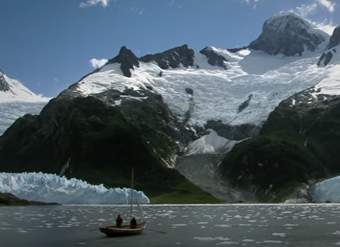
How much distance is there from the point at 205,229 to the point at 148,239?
25.6 m

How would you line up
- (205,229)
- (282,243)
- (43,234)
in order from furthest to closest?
(205,229), (43,234), (282,243)

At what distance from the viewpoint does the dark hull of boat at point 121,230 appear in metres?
140

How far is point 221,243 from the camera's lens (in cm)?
11594

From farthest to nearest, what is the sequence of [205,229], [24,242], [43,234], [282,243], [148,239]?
[205,229], [43,234], [148,239], [24,242], [282,243]

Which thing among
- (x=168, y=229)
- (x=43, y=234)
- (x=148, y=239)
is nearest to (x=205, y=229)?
(x=168, y=229)

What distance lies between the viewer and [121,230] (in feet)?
470

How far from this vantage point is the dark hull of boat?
460 feet

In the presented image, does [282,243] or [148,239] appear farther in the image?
[148,239]

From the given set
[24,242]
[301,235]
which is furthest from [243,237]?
[24,242]

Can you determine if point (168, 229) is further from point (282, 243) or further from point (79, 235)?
point (282, 243)

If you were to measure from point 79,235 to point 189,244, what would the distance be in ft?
105

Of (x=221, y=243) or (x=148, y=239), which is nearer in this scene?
(x=221, y=243)

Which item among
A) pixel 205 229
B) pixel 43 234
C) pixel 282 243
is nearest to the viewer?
pixel 282 243

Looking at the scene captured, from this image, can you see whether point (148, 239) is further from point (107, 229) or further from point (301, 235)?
point (301, 235)
